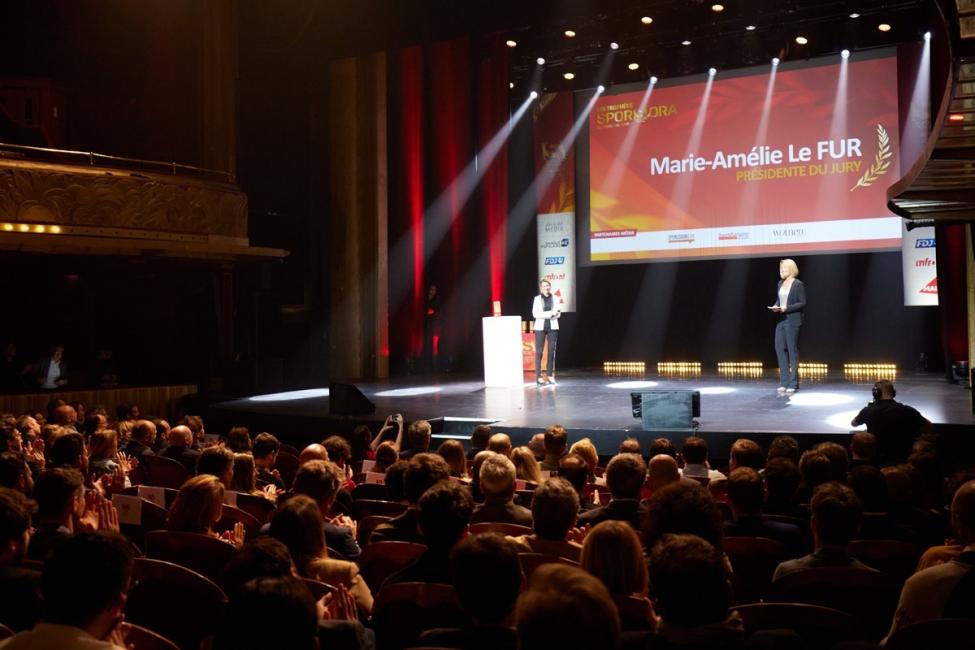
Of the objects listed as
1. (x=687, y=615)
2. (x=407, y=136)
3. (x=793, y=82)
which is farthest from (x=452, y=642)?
(x=407, y=136)

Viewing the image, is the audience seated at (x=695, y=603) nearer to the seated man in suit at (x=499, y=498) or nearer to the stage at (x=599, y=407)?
the seated man in suit at (x=499, y=498)

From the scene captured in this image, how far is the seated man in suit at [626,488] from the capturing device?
3.60m

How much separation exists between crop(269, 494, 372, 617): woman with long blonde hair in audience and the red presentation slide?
11.4 metres

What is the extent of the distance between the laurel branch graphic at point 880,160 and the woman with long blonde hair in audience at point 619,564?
11524 mm

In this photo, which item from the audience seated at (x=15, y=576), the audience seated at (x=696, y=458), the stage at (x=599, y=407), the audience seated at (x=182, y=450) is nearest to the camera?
the audience seated at (x=15, y=576)

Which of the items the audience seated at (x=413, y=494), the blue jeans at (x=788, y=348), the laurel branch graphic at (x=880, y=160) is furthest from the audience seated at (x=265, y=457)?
the laurel branch graphic at (x=880, y=160)

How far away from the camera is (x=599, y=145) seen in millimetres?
14352

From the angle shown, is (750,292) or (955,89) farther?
(750,292)

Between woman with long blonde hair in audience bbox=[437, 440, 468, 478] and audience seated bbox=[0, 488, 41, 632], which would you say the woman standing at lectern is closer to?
woman with long blonde hair in audience bbox=[437, 440, 468, 478]

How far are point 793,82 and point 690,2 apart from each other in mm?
2388

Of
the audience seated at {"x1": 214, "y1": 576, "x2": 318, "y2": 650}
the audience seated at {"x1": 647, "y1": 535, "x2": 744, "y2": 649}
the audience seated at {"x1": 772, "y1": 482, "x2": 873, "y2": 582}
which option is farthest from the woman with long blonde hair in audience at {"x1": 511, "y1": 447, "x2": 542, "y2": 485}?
the audience seated at {"x1": 214, "y1": 576, "x2": 318, "y2": 650}

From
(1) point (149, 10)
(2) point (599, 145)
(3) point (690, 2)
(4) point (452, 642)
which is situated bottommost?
(4) point (452, 642)

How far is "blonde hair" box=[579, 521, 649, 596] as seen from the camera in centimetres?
225

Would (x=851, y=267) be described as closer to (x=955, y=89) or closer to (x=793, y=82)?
(x=793, y=82)
